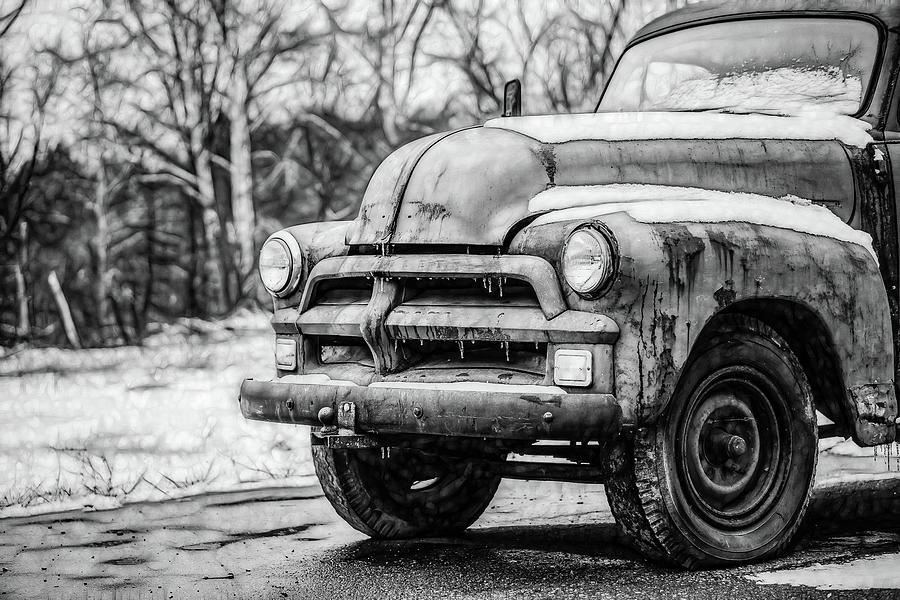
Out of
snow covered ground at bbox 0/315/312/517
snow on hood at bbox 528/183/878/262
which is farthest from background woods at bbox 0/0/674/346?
snow on hood at bbox 528/183/878/262

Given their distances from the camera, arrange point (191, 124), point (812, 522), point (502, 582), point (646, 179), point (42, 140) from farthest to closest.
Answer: point (191, 124) → point (42, 140) → point (812, 522) → point (646, 179) → point (502, 582)

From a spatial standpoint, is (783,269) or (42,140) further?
(42,140)

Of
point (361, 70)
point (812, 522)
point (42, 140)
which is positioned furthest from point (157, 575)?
point (361, 70)

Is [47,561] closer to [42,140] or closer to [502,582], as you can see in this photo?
[502,582]

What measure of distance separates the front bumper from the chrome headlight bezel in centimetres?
37

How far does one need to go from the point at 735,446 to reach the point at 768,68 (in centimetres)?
208

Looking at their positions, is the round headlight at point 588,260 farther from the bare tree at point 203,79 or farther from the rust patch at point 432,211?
the bare tree at point 203,79

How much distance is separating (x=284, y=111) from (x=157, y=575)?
16.5m

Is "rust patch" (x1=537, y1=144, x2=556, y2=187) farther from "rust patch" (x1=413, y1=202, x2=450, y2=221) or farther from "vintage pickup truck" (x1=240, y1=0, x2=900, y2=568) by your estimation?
"rust patch" (x1=413, y1=202, x2=450, y2=221)

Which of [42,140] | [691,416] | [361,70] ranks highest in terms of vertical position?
[361,70]

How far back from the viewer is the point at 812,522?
214 inches

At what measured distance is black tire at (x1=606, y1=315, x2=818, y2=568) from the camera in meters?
4.23

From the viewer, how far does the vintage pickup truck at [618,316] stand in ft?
13.5

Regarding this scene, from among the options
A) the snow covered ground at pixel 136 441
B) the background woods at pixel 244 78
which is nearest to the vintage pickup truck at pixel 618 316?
the snow covered ground at pixel 136 441
